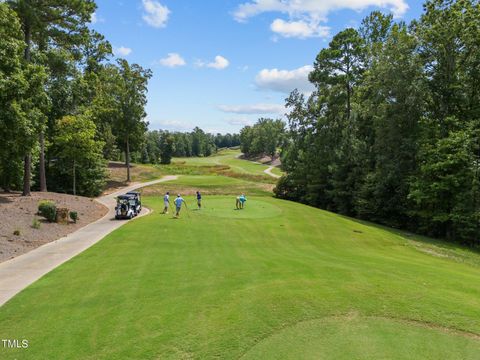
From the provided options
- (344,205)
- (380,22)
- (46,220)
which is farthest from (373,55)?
(46,220)

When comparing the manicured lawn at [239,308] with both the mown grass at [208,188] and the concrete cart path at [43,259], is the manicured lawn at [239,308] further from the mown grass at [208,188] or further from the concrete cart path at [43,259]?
the mown grass at [208,188]

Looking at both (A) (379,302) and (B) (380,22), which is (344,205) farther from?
(A) (379,302)

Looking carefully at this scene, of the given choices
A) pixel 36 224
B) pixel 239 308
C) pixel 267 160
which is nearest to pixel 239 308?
pixel 239 308

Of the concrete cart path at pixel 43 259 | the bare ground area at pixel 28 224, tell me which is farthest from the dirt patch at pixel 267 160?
the concrete cart path at pixel 43 259

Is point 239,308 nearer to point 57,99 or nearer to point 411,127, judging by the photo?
point 411,127

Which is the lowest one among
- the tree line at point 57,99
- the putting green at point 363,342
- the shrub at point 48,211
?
the shrub at point 48,211

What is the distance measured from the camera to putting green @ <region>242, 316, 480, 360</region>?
684 centimetres

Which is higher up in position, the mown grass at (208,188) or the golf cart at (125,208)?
the golf cart at (125,208)

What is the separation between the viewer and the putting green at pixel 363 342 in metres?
6.84

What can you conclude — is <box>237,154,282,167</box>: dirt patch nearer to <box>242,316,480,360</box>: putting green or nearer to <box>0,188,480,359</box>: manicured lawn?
<box>0,188,480,359</box>: manicured lawn

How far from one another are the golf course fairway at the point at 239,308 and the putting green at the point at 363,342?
0.8 inches

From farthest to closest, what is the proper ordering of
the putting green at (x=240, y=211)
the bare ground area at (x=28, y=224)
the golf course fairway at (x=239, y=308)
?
the putting green at (x=240, y=211) → the bare ground area at (x=28, y=224) → the golf course fairway at (x=239, y=308)

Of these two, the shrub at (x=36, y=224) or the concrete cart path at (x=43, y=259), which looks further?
the shrub at (x=36, y=224)

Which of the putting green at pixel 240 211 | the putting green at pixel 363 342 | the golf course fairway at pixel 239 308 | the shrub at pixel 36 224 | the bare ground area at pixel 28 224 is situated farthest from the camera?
the putting green at pixel 240 211
